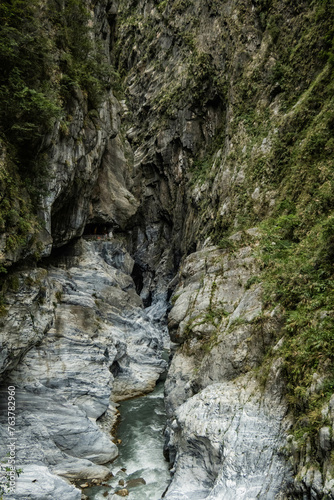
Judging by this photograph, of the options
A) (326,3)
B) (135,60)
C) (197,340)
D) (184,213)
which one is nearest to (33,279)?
(197,340)

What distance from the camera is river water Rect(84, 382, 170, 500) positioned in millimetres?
11680

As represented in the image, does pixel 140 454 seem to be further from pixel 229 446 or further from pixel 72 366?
pixel 229 446

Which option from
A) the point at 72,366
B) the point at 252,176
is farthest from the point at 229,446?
the point at 252,176

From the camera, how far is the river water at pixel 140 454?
11680mm

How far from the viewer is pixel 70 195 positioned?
22.9 metres

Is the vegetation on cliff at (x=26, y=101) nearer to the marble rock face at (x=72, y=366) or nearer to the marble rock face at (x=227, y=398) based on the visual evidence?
the marble rock face at (x=72, y=366)

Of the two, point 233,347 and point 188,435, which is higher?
point 233,347

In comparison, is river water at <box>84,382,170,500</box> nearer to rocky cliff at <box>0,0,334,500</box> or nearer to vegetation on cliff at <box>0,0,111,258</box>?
rocky cliff at <box>0,0,334,500</box>

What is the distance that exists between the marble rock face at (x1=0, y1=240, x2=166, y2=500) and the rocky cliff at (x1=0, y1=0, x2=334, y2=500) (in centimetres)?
9

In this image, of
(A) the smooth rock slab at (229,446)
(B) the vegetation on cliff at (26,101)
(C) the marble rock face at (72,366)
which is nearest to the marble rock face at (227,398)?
(A) the smooth rock slab at (229,446)

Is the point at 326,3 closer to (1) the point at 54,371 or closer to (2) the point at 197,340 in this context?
(2) the point at 197,340

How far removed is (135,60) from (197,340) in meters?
54.0

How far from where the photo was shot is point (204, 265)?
749 inches

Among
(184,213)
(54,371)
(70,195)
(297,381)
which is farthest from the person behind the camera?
(184,213)
